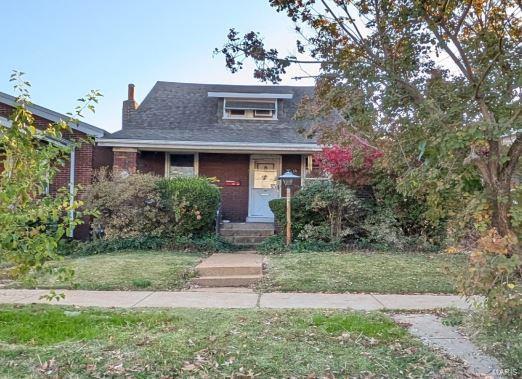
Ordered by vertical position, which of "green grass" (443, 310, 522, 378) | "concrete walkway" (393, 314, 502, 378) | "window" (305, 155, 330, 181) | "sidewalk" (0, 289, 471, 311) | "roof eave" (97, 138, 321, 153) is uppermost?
"roof eave" (97, 138, 321, 153)

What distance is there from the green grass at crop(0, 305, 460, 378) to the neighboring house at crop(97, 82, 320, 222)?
26.2 ft

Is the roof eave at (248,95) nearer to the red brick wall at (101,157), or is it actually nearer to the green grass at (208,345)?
the red brick wall at (101,157)

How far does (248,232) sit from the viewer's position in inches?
476

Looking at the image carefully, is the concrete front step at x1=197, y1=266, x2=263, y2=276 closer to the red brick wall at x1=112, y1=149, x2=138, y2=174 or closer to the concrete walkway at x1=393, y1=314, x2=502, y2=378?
the concrete walkway at x1=393, y1=314, x2=502, y2=378

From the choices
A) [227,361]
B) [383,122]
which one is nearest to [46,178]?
[227,361]

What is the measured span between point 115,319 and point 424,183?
135 inches

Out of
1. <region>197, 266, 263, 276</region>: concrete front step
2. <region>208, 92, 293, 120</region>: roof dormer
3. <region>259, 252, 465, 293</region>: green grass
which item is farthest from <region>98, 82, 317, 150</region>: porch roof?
<region>197, 266, 263, 276</region>: concrete front step

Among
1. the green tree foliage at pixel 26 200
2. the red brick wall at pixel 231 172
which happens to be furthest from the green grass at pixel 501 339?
the red brick wall at pixel 231 172

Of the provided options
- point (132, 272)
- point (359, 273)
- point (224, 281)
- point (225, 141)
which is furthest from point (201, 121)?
point (359, 273)

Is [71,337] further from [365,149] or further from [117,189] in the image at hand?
[117,189]

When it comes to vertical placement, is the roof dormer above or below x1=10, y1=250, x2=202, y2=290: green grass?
above

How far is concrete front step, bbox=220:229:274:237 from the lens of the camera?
472 inches

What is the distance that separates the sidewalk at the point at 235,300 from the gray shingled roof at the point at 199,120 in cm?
670

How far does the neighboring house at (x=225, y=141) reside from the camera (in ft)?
42.5
